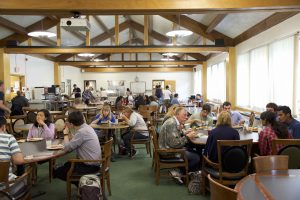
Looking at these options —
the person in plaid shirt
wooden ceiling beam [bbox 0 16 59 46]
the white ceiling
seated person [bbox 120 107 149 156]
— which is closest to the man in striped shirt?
the person in plaid shirt

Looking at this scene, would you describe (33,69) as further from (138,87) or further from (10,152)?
(10,152)

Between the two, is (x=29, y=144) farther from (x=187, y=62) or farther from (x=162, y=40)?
(x=187, y=62)

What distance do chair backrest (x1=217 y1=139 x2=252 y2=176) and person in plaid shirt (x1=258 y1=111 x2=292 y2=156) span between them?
0.35m

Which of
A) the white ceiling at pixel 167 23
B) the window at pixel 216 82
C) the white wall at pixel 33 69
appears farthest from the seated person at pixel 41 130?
the window at pixel 216 82

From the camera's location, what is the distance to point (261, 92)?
673 centimetres

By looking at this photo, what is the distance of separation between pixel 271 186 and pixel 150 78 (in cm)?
1648

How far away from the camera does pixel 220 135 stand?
3.31 meters

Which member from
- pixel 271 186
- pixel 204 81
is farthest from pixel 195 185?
pixel 204 81

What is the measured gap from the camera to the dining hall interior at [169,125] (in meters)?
2.99

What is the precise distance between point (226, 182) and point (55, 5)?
11.9ft

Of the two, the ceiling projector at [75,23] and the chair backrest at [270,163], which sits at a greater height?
the ceiling projector at [75,23]

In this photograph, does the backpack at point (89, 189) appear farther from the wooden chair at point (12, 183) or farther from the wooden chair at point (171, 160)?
the wooden chair at point (171, 160)

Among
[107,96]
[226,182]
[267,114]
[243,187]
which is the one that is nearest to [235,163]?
[226,182]

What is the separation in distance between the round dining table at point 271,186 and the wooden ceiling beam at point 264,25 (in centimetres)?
389
